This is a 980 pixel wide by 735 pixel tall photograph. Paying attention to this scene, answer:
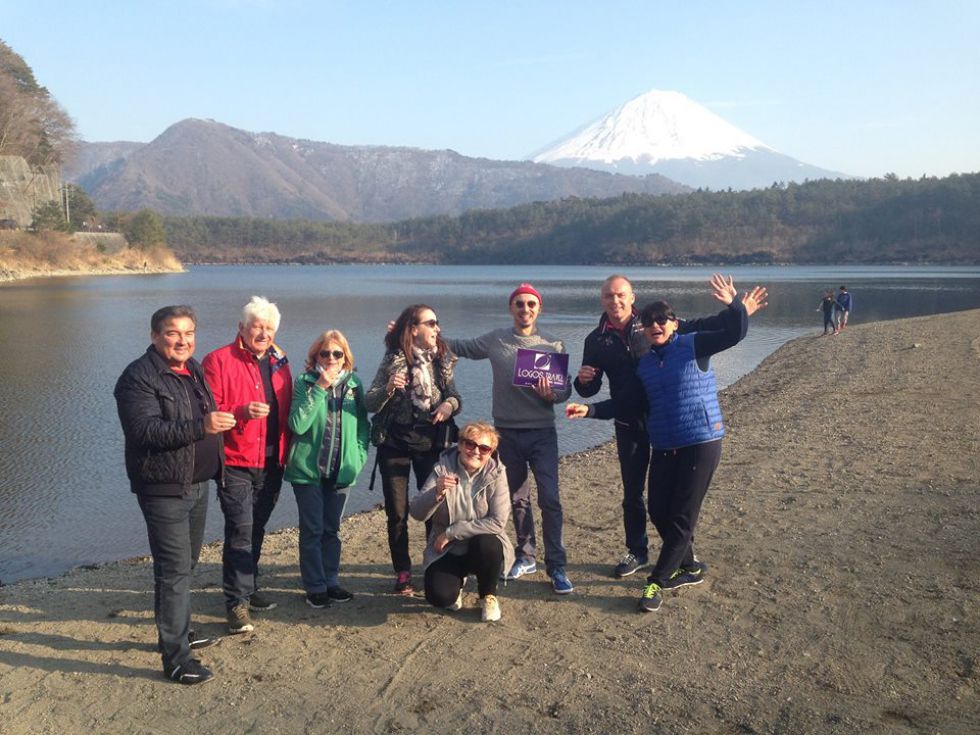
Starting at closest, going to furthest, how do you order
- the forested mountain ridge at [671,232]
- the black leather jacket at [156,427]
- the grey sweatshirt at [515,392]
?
the black leather jacket at [156,427], the grey sweatshirt at [515,392], the forested mountain ridge at [671,232]

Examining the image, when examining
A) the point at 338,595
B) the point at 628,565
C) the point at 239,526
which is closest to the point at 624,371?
the point at 628,565

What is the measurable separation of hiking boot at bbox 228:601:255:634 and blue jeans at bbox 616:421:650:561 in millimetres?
2400

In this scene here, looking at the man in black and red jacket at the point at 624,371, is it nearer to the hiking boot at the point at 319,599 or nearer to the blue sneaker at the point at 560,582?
the blue sneaker at the point at 560,582

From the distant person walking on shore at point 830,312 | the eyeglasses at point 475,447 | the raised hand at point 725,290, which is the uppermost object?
the raised hand at point 725,290

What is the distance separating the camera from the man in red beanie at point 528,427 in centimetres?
519

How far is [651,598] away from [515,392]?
148 centimetres

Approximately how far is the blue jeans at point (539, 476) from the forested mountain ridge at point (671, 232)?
4831 inches

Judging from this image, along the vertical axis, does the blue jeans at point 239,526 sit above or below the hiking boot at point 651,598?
above

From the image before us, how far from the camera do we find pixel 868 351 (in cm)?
2066

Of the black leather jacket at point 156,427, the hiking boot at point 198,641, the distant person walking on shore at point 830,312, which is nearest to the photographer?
the black leather jacket at point 156,427

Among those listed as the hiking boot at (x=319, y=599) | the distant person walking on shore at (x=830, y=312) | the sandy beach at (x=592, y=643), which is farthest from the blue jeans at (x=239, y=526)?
the distant person walking on shore at (x=830, y=312)

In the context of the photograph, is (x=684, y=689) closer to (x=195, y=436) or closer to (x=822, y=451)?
(x=195, y=436)

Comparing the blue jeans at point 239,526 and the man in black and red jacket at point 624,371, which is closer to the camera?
the blue jeans at point 239,526

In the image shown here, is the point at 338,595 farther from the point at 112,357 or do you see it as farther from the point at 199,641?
the point at 112,357
